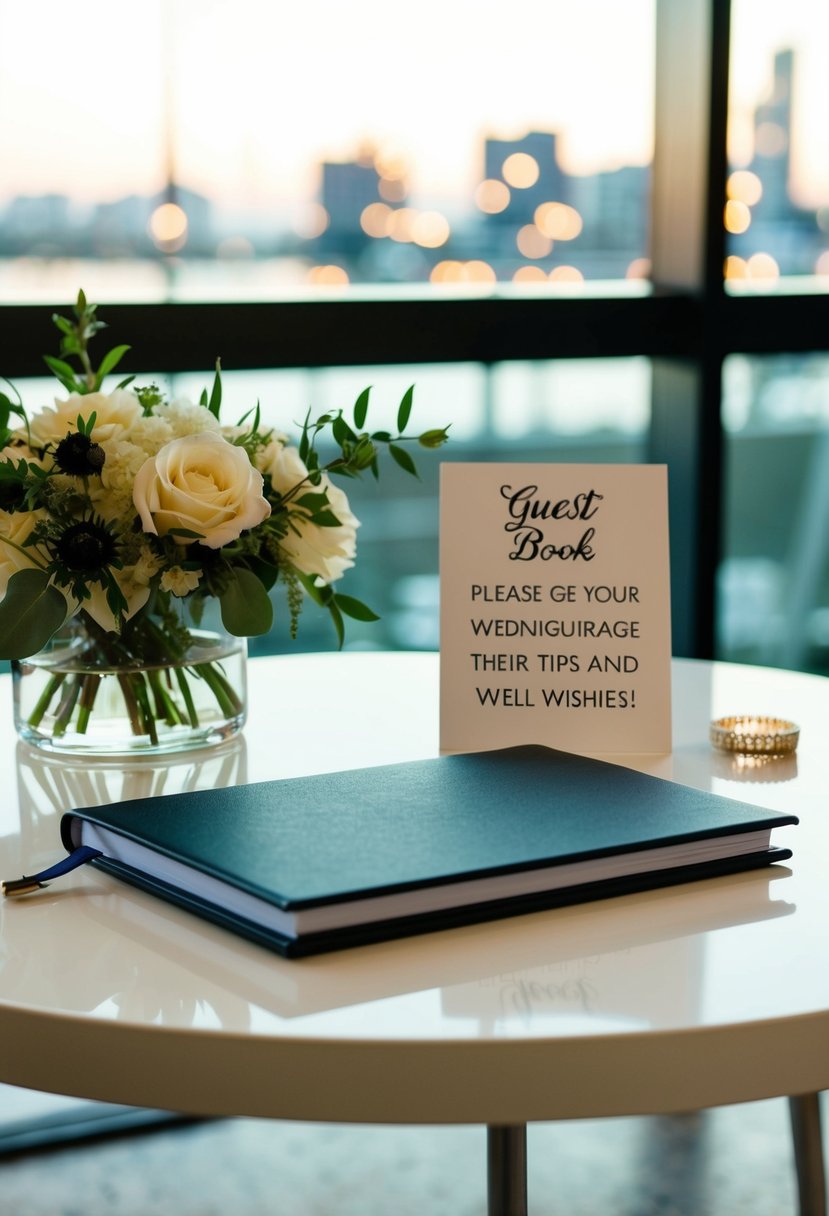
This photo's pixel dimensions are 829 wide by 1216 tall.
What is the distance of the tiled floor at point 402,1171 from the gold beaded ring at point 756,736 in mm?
959

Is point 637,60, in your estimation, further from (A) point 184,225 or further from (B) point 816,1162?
(B) point 816,1162

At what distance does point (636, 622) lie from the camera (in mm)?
1061

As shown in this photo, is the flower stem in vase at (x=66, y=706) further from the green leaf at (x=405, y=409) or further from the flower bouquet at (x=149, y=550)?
the green leaf at (x=405, y=409)

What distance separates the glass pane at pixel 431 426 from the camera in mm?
2148

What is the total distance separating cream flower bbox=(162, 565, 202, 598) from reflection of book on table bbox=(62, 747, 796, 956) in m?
0.18

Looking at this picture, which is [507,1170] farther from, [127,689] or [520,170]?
[520,170]

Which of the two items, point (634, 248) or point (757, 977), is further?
point (634, 248)

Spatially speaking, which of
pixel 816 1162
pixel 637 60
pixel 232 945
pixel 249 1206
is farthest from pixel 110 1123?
pixel 637 60

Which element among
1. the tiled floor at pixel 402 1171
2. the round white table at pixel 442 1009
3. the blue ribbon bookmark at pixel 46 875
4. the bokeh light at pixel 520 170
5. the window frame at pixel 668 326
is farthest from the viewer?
the bokeh light at pixel 520 170

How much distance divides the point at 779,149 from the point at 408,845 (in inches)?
75.7

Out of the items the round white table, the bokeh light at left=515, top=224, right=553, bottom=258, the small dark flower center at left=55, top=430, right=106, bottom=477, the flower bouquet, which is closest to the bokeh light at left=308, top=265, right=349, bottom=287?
the bokeh light at left=515, top=224, right=553, bottom=258

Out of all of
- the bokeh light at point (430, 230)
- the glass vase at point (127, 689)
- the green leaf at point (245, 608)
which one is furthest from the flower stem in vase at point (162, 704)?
the bokeh light at point (430, 230)

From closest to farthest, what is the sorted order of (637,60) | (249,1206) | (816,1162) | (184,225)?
(816,1162) → (249,1206) → (184,225) → (637,60)

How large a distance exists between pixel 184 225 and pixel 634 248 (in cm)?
72
